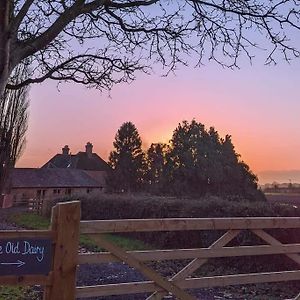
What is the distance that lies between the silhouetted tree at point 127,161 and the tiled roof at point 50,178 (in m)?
3.65

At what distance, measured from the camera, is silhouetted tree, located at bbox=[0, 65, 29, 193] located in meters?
32.1

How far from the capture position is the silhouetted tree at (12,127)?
32.1m

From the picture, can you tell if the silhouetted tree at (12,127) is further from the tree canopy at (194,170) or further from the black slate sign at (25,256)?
the black slate sign at (25,256)

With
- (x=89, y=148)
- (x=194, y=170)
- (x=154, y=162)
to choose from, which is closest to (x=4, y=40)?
(x=194, y=170)

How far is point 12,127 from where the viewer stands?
3306 centimetres

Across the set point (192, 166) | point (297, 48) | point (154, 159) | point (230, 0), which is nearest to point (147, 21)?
point (230, 0)

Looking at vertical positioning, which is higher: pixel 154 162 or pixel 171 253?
pixel 154 162

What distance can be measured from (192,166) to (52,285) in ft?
129

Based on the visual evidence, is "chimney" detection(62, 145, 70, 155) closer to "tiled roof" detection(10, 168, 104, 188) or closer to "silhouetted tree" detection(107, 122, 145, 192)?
"tiled roof" detection(10, 168, 104, 188)

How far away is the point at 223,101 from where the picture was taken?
10.6 m

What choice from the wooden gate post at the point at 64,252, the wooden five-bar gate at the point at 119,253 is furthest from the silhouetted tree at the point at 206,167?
the wooden gate post at the point at 64,252

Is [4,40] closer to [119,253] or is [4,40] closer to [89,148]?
[119,253]

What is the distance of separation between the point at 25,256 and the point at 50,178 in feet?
159

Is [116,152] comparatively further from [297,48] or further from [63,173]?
[297,48]
